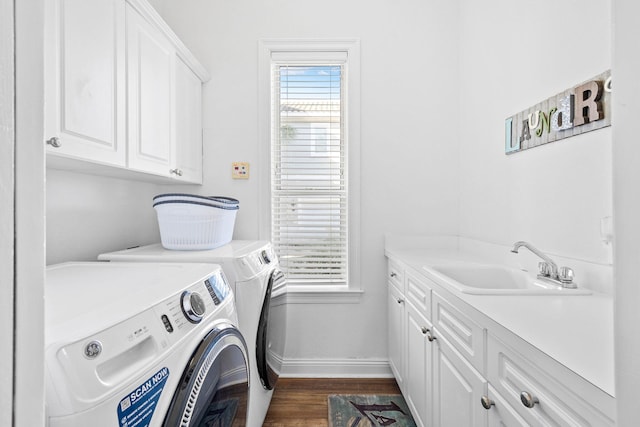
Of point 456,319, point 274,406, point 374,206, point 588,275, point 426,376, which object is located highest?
point 374,206

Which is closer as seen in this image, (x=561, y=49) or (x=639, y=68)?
(x=639, y=68)

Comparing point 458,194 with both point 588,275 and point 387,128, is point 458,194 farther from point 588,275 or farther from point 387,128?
point 588,275

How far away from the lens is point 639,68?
1.06 ft

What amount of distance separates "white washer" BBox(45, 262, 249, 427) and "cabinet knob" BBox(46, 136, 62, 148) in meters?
0.42

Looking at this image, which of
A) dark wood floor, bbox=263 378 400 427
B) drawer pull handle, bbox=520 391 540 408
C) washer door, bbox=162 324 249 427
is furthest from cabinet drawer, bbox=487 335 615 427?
dark wood floor, bbox=263 378 400 427

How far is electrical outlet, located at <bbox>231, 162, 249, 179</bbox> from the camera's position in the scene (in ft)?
7.50

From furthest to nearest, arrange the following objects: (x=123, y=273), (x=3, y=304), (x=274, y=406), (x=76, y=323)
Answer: (x=274, y=406) → (x=123, y=273) → (x=76, y=323) → (x=3, y=304)

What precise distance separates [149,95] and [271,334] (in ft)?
4.18

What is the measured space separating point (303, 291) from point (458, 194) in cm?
126

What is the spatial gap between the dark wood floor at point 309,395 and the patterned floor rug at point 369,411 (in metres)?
0.06

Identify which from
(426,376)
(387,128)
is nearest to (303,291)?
(426,376)

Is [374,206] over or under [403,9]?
under

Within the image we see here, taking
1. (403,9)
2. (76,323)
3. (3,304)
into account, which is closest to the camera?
(3,304)

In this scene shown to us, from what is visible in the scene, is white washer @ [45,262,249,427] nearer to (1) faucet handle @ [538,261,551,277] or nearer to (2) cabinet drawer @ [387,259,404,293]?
(2) cabinet drawer @ [387,259,404,293]
